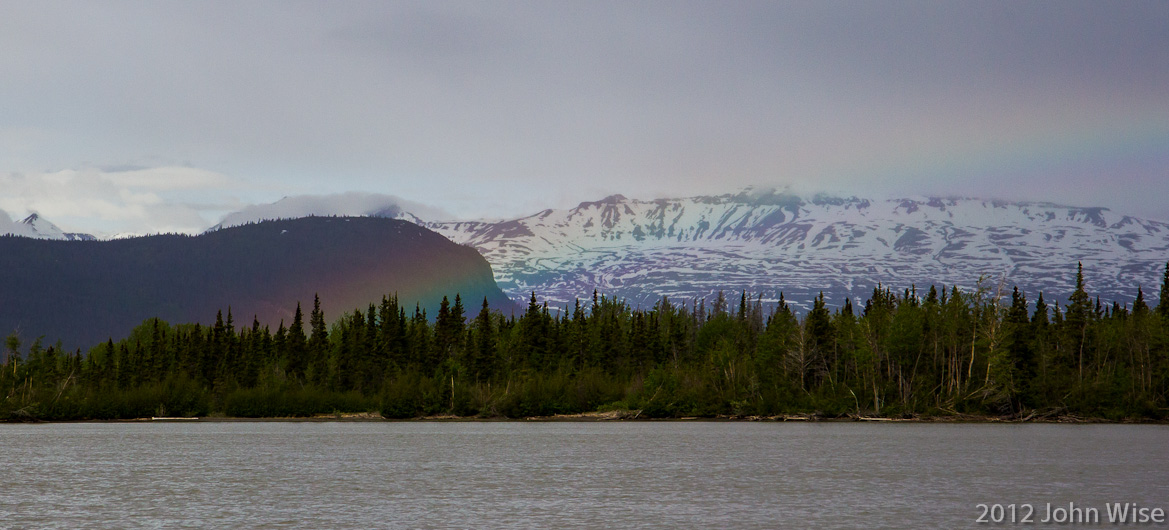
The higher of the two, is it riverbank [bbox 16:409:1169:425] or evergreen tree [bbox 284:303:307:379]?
evergreen tree [bbox 284:303:307:379]

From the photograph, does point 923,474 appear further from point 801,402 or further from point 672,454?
point 801,402

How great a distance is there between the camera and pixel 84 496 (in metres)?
50.9

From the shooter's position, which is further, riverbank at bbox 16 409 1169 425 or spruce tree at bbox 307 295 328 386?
spruce tree at bbox 307 295 328 386

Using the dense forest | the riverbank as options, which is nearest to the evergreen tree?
the dense forest

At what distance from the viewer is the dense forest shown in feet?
456

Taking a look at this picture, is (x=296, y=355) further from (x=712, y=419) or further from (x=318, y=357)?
(x=712, y=419)

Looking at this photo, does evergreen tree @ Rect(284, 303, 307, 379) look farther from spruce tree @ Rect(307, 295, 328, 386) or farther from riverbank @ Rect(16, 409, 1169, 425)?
riverbank @ Rect(16, 409, 1169, 425)

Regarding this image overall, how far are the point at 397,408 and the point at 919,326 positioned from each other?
7192 cm

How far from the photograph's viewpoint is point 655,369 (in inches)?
6265

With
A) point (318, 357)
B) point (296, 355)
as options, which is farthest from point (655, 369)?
point (296, 355)

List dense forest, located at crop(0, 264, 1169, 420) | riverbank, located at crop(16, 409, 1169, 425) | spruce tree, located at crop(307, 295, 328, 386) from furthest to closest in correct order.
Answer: spruce tree, located at crop(307, 295, 328, 386) → dense forest, located at crop(0, 264, 1169, 420) → riverbank, located at crop(16, 409, 1169, 425)

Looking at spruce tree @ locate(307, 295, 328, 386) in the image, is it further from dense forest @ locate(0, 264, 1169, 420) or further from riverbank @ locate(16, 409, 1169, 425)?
riverbank @ locate(16, 409, 1169, 425)

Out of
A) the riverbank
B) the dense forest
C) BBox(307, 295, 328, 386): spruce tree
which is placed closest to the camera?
the riverbank

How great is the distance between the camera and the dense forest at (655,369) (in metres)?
139
